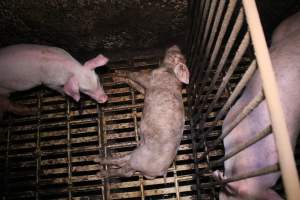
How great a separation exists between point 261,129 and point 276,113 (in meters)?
1.02

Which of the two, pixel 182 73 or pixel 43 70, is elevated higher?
pixel 43 70

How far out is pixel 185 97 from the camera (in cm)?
295

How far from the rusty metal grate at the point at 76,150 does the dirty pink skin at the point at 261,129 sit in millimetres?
627

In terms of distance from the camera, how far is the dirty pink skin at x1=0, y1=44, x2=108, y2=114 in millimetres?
2545

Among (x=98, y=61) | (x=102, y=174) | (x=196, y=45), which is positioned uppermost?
(x=98, y=61)

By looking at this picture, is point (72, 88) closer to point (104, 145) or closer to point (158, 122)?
point (104, 145)

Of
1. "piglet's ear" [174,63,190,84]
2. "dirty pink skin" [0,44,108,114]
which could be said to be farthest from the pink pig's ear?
"piglet's ear" [174,63,190,84]

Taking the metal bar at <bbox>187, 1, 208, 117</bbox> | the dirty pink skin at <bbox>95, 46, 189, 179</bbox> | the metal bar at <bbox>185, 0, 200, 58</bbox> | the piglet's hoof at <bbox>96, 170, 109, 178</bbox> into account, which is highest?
the metal bar at <bbox>185, 0, 200, 58</bbox>

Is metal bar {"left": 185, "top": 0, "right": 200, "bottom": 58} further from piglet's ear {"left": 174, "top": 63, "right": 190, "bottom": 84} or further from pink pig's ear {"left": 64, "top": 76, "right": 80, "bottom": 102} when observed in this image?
pink pig's ear {"left": 64, "top": 76, "right": 80, "bottom": 102}

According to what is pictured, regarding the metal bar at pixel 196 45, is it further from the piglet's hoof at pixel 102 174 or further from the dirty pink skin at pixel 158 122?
the piglet's hoof at pixel 102 174

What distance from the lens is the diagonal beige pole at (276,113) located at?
97cm

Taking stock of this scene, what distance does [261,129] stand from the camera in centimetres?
201

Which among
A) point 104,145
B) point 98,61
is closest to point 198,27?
point 98,61

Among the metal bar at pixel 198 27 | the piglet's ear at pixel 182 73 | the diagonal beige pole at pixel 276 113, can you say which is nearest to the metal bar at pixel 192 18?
the metal bar at pixel 198 27
